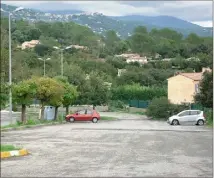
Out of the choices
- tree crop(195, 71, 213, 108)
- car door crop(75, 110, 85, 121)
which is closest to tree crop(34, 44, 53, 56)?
car door crop(75, 110, 85, 121)

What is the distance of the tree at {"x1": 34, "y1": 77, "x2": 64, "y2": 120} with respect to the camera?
39.2 meters

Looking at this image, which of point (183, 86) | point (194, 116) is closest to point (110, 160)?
point (194, 116)

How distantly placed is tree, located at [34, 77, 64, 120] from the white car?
9.75 m

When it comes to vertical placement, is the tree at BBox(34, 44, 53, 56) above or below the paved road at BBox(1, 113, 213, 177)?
above

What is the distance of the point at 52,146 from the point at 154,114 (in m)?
33.5

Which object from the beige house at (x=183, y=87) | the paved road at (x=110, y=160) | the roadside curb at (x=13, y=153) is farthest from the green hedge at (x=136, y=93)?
the roadside curb at (x=13, y=153)

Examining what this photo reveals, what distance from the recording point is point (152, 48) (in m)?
156

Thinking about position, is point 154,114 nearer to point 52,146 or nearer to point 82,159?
point 52,146

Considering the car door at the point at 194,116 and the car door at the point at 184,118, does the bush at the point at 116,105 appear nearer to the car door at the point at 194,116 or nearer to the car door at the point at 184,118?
the car door at the point at 184,118

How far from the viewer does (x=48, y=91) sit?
39.2 meters

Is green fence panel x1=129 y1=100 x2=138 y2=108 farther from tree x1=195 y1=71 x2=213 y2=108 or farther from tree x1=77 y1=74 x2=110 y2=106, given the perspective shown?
tree x1=195 y1=71 x2=213 y2=108

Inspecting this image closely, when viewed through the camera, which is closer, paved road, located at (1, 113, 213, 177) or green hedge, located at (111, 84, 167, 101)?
paved road, located at (1, 113, 213, 177)

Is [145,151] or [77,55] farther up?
[77,55]

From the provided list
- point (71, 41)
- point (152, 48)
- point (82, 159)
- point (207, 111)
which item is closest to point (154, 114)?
point (207, 111)
